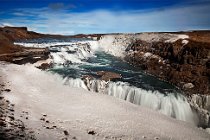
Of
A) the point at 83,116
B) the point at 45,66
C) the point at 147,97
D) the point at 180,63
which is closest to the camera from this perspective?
the point at 83,116

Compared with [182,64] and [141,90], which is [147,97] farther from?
[182,64]

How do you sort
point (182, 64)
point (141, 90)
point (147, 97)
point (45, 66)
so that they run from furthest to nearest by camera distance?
point (182, 64), point (45, 66), point (141, 90), point (147, 97)

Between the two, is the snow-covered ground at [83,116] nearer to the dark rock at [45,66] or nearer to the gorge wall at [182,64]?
the gorge wall at [182,64]

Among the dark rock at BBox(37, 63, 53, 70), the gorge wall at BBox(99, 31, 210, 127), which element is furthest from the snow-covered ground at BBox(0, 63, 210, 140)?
the dark rock at BBox(37, 63, 53, 70)

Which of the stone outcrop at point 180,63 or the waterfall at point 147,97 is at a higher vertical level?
the stone outcrop at point 180,63

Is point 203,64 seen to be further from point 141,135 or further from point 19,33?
point 19,33

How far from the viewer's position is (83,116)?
64.3 ft

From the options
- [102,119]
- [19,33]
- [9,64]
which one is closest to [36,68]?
[9,64]

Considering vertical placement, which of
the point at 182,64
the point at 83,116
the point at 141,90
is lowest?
the point at 83,116

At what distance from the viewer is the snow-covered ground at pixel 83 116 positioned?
1681cm

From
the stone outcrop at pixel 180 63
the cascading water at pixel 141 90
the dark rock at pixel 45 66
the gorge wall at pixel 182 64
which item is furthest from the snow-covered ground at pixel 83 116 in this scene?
the stone outcrop at pixel 180 63

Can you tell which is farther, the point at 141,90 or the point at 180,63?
the point at 180,63

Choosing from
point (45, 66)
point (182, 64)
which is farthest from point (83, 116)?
point (182, 64)

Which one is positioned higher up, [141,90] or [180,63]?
[180,63]
